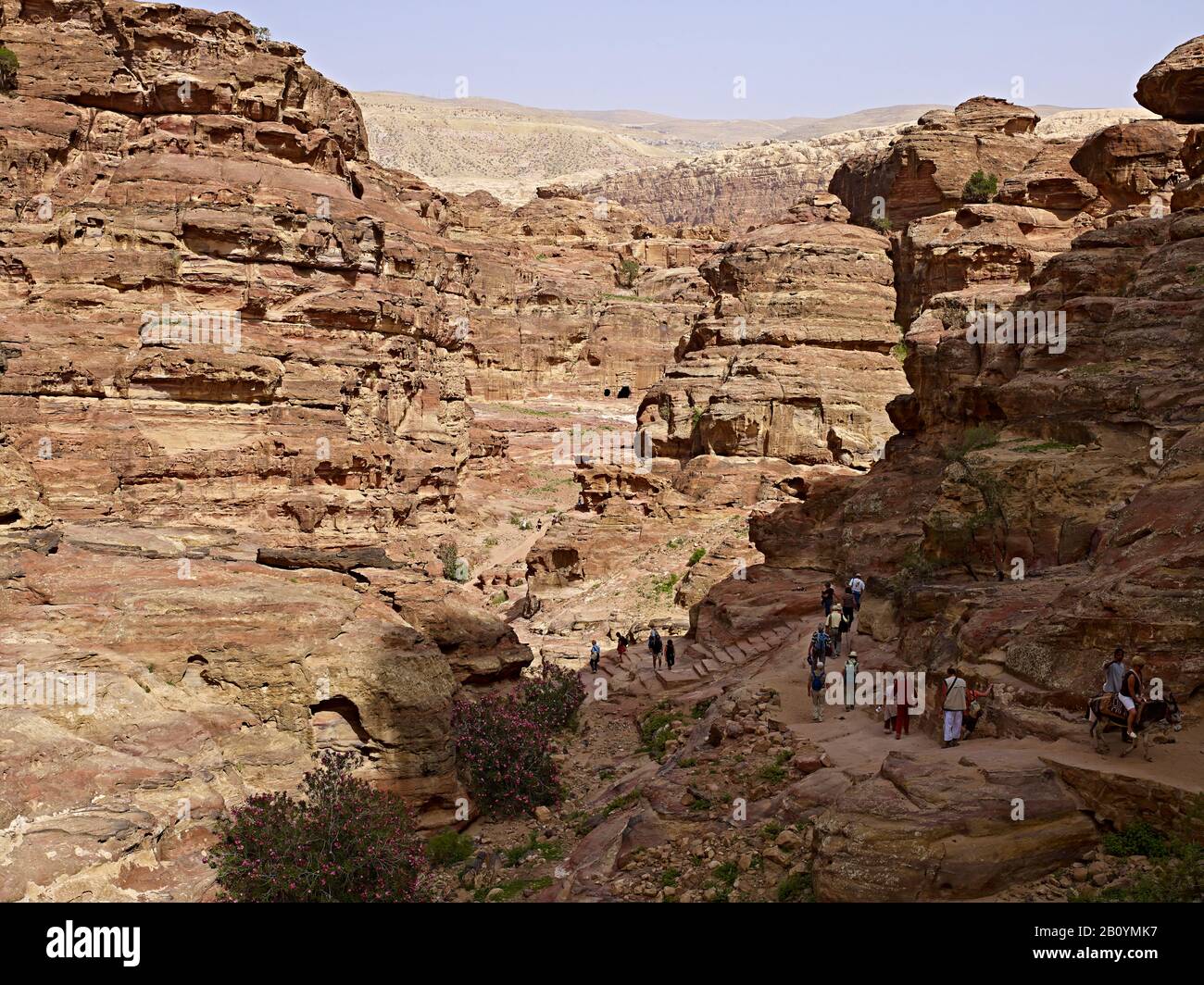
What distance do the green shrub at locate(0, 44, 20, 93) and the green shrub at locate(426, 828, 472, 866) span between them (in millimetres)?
36877

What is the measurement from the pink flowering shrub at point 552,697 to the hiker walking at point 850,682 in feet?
22.8

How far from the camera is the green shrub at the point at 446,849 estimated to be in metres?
16.7

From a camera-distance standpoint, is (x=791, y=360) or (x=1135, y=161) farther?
(x=791, y=360)

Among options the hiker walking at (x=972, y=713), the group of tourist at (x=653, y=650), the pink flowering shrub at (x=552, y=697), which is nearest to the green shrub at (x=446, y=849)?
the pink flowering shrub at (x=552, y=697)

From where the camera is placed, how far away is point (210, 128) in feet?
131

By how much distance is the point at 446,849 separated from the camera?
55.2 ft

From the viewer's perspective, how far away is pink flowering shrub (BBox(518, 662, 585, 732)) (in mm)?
→ 22688

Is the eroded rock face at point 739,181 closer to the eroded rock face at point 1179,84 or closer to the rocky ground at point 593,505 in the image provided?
the rocky ground at point 593,505

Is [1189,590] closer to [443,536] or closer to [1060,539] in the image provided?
[1060,539]

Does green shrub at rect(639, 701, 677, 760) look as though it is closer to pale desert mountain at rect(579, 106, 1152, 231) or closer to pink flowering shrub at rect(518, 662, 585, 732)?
pink flowering shrub at rect(518, 662, 585, 732)

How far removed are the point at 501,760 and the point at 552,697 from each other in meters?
4.66

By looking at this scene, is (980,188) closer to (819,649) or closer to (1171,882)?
(819,649)

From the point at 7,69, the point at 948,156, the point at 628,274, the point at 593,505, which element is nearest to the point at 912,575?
the point at 593,505

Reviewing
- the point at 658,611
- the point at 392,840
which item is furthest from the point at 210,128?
the point at 392,840
